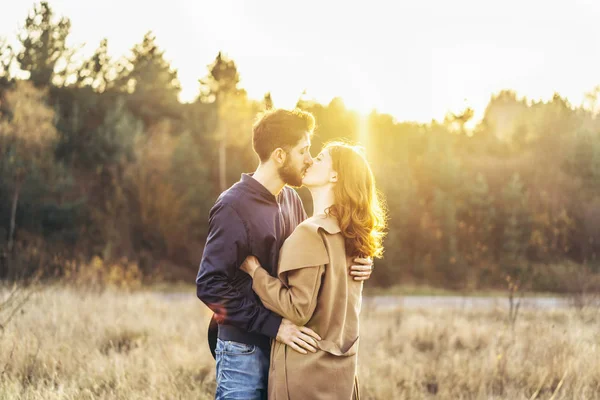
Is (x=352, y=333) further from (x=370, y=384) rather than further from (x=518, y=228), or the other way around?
(x=518, y=228)

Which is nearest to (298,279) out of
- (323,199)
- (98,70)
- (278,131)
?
(323,199)

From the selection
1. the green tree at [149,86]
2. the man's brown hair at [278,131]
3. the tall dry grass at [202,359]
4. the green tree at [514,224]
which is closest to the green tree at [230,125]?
the green tree at [149,86]

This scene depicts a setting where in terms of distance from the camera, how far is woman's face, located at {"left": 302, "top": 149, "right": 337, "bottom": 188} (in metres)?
3.14

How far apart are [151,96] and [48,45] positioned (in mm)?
8449

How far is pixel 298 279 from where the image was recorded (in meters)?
2.92

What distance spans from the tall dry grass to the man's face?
2.43 meters

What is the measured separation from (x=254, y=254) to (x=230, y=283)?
7.0 inches

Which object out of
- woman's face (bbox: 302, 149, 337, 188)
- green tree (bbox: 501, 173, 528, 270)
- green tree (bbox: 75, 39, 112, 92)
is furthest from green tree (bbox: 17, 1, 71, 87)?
woman's face (bbox: 302, 149, 337, 188)

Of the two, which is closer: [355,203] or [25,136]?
[355,203]

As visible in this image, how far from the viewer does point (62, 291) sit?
413 inches

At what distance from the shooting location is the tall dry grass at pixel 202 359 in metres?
5.38

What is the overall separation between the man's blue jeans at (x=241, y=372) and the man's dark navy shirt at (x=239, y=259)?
0.04 meters

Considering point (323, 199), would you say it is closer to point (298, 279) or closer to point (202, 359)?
point (298, 279)

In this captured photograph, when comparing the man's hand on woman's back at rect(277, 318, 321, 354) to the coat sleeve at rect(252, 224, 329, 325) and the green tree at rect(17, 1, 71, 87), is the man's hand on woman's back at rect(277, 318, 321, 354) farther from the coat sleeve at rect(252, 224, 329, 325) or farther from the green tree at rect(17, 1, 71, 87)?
the green tree at rect(17, 1, 71, 87)
